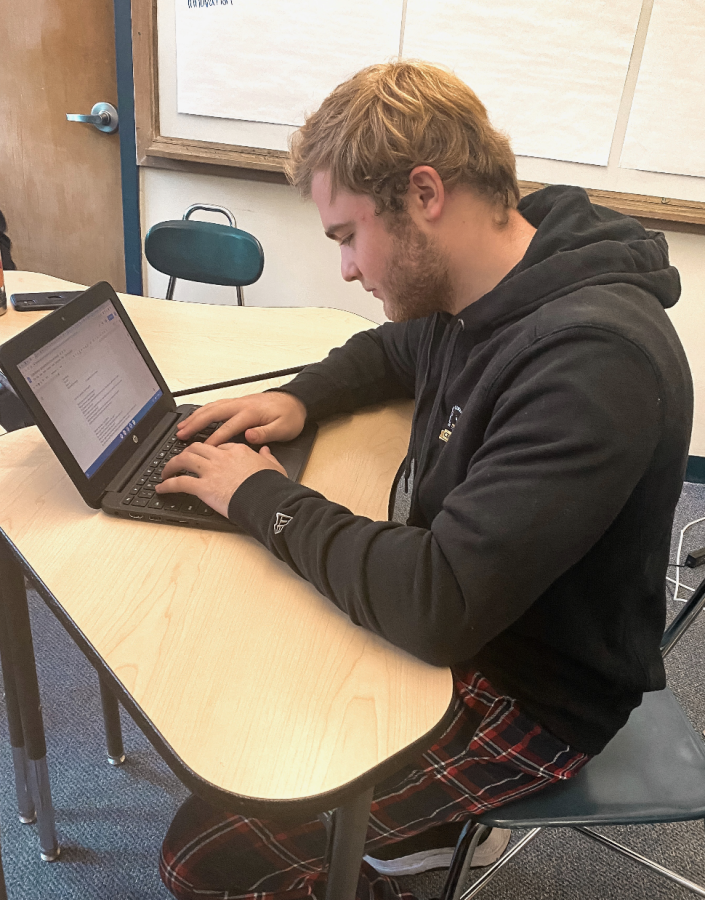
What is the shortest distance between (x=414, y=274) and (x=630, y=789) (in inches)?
27.1

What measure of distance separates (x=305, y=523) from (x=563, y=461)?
282mm

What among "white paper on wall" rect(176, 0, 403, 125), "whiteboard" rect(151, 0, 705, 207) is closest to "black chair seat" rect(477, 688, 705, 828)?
"whiteboard" rect(151, 0, 705, 207)

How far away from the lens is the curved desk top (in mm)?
535

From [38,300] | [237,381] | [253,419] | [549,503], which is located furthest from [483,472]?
[38,300]

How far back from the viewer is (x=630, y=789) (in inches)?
31.0

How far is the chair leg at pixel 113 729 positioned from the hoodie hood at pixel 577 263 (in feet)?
3.25

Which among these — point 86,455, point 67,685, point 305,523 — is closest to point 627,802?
point 305,523

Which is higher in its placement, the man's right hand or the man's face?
the man's face

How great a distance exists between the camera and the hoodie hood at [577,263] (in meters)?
0.72

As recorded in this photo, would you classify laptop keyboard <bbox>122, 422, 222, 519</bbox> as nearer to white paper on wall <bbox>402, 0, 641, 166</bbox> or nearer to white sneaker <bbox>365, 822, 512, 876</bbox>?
white sneaker <bbox>365, 822, 512, 876</bbox>

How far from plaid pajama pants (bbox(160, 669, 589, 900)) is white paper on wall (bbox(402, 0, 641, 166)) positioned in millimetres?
1835

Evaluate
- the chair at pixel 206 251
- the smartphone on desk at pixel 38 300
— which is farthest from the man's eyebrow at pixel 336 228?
the chair at pixel 206 251

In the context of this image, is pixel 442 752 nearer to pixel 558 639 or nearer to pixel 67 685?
pixel 558 639

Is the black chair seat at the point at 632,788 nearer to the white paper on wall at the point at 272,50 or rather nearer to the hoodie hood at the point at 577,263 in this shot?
the hoodie hood at the point at 577,263
